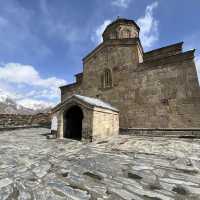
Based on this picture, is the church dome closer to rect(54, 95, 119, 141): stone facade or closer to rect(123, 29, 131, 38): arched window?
rect(123, 29, 131, 38): arched window

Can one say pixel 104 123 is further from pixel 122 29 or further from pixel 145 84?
pixel 122 29

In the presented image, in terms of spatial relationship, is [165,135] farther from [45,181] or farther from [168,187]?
[45,181]

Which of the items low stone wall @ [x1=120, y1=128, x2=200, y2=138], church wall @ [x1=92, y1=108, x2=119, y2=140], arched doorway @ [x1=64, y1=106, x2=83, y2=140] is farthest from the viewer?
arched doorway @ [x1=64, y1=106, x2=83, y2=140]

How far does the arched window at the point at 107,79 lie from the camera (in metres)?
13.8

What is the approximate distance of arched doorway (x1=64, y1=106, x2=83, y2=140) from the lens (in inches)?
414

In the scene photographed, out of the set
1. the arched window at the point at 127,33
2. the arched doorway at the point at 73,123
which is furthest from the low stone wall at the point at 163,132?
the arched window at the point at 127,33

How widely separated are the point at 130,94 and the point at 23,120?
47.8 ft

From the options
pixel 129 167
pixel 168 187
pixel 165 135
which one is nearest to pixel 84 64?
pixel 165 135

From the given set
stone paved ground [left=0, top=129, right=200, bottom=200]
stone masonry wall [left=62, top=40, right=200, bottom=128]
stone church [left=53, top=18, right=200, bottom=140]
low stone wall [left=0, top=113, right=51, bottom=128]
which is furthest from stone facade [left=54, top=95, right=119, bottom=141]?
low stone wall [left=0, top=113, right=51, bottom=128]

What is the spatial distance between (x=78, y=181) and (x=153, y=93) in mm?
9607

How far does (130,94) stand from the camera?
484 inches

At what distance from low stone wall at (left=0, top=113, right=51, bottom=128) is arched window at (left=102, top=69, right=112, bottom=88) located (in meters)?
11.2

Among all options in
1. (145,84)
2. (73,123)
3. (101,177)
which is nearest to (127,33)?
(145,84)

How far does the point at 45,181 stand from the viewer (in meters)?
3.32
